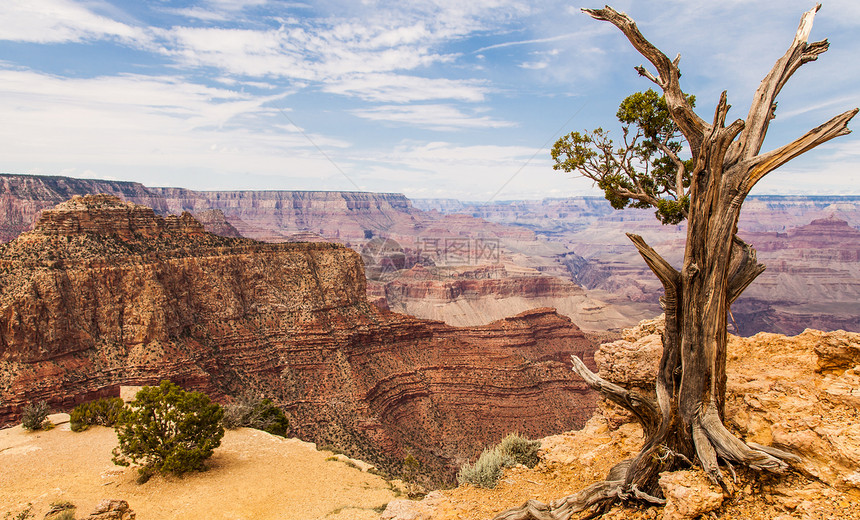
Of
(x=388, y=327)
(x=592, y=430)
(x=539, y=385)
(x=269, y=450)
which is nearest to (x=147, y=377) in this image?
(x=269, y=450)

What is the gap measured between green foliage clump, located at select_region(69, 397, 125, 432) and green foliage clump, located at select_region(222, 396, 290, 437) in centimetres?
630

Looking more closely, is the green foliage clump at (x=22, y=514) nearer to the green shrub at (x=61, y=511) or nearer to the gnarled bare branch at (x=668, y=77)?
the green shrub at (x=61, y=511)

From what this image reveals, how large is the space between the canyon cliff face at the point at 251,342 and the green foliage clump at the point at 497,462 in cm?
1873

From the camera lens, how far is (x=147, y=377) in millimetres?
37688

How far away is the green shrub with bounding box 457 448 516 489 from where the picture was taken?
13523mm

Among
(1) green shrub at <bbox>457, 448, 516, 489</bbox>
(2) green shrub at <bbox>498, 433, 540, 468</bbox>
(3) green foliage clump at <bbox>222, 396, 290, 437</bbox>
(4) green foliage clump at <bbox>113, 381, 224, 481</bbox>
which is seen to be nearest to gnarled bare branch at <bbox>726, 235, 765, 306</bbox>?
(1) green shrub at <bbox>457, 448, 516, 489</bbox>

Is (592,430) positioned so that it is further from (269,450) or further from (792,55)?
(269,450)

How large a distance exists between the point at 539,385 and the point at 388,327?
1848cm

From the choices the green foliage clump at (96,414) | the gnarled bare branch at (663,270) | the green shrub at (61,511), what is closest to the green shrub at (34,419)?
the green foliage clump at (96,414)

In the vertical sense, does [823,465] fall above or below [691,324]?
below

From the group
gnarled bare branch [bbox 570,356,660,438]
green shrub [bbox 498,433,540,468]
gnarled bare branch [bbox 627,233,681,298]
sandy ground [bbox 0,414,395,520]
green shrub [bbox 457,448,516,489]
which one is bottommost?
sandy ground [bbox 0,414,395,520]

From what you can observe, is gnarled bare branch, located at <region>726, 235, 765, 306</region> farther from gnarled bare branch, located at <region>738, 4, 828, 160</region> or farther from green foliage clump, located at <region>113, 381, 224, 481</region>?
green foliage clump, located at <region>113, 381, 224, 481</region>

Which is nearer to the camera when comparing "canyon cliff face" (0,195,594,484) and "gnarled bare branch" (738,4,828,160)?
"gnarled bare branch" (738,4,828,160)

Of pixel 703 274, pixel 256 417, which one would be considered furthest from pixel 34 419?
pixel 703 274
